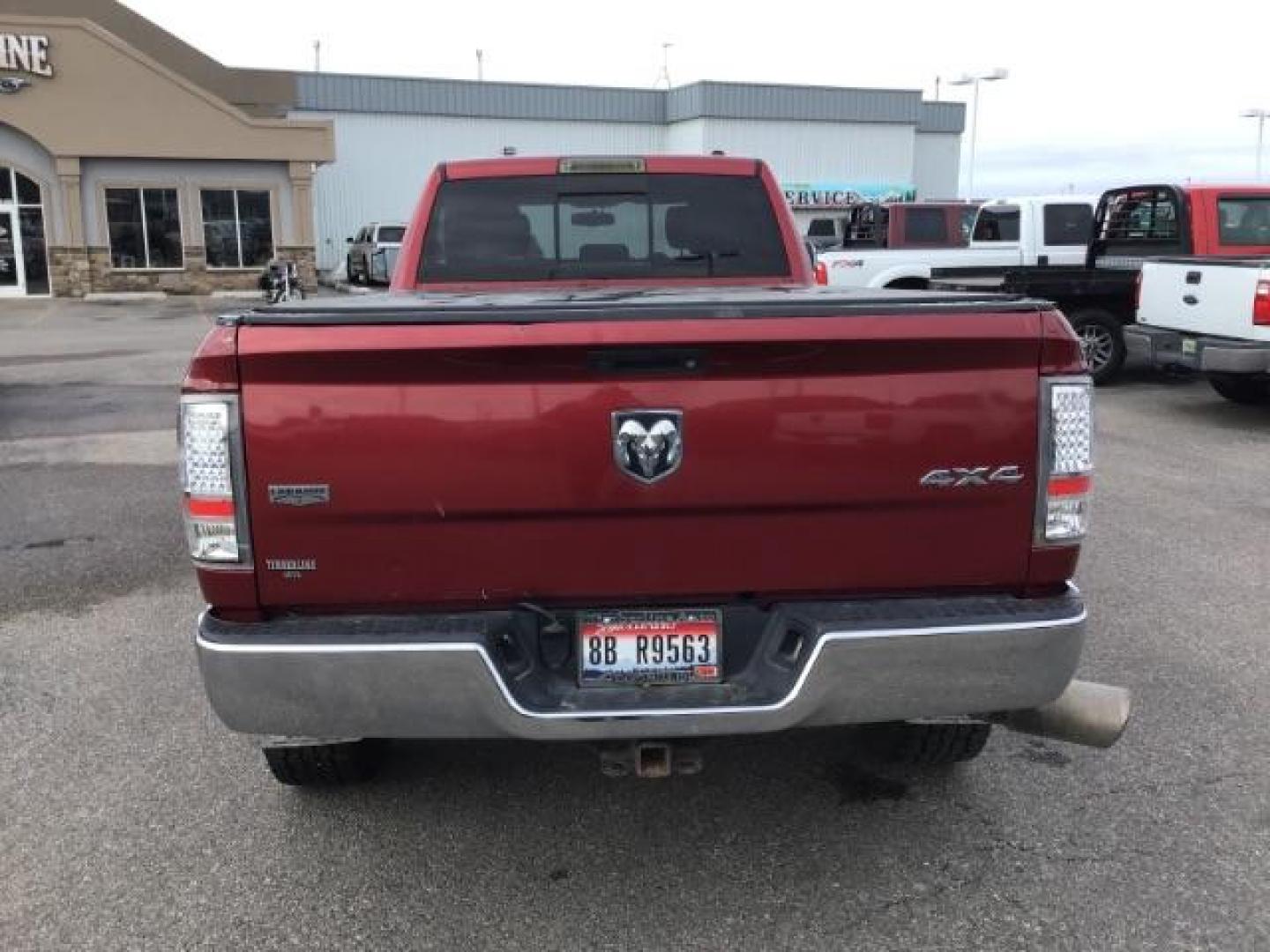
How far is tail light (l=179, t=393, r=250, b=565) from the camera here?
2.68 metres

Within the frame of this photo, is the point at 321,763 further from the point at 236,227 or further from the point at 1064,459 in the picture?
the point at 236,227

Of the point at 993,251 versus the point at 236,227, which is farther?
the point at 236,227

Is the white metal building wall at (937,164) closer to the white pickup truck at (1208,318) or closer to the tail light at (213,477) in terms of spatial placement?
the white pickup truck at (1208,318)

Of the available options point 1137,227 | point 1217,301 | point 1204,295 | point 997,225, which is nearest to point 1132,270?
point 1137,227

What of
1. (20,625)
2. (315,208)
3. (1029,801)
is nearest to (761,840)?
(1029,801)

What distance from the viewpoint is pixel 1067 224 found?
16.8 m

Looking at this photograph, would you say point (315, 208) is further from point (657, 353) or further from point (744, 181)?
point (657, 353)

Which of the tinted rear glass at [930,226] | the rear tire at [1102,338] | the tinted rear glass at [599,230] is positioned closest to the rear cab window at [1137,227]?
the rear tire at [1102,338]

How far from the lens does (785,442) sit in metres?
2.74

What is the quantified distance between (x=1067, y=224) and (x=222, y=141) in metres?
22.2

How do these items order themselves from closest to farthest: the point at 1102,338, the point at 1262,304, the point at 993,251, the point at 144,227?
1. the point at 1262,304
2. the point at 1102,338
3. the point at 993,251
4. the point at 144,227

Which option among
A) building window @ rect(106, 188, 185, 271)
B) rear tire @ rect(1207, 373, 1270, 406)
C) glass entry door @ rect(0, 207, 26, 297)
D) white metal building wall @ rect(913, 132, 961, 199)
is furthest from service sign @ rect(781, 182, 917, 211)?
rear tire @ rect(1207, 373, 1270, 406)

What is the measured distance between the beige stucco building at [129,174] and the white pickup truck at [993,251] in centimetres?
1991

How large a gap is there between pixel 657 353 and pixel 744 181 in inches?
113
